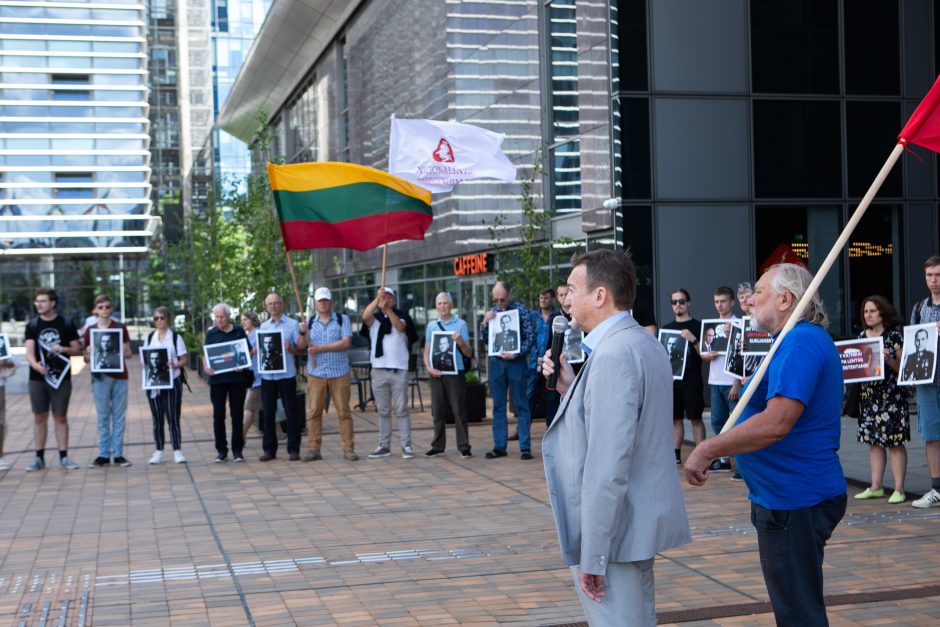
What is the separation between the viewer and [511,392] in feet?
43.2

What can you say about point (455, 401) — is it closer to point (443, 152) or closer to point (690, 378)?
point (690, 378)

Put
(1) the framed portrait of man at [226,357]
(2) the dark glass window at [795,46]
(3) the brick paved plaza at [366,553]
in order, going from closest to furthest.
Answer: (3) the brick paved plaza at [366,553], (1) the framed portrait of man at [226,357], (2) the dark glass window at [795,46]

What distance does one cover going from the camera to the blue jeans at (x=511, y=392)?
13.1 m

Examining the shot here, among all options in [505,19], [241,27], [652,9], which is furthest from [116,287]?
[652,9]

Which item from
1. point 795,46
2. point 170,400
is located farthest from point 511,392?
point 795,46

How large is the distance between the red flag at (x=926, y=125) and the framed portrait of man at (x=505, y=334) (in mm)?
7308

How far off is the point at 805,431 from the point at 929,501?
594cm

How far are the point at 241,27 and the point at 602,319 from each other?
6621 centimetres

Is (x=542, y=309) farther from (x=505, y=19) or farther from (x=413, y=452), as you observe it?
(x=505, y=19)

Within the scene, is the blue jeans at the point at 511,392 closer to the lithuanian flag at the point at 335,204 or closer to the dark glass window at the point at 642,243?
the lithuanian flag at the point at 335,204

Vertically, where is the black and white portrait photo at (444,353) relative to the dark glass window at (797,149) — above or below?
below

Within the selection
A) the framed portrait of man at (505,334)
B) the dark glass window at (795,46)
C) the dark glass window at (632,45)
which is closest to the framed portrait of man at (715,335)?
the framed portrait of man at (505,334)

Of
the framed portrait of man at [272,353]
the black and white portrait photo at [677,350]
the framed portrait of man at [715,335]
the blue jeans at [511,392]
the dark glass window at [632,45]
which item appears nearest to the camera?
the framed portrait of man at [715,335]

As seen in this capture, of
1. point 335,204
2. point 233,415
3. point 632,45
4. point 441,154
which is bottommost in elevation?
point 233,415
